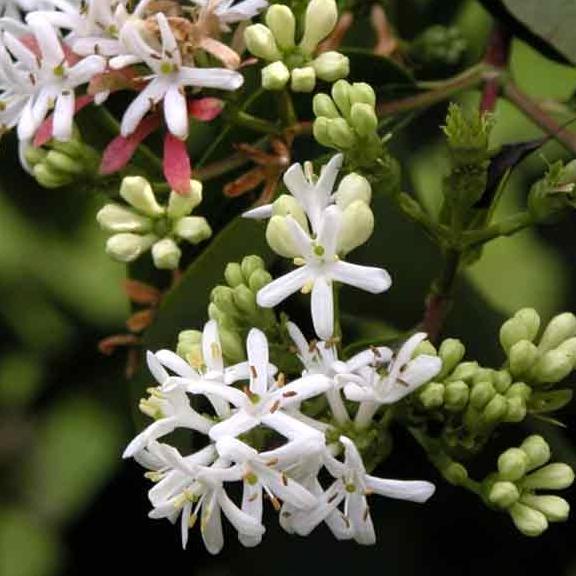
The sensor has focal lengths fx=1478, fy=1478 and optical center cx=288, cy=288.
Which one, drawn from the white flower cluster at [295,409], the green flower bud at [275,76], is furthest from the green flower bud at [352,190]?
the green flower bud at [275,76]

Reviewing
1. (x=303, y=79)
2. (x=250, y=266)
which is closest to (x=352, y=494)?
(x=250, y=266)

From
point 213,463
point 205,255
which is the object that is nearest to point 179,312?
point 205,255

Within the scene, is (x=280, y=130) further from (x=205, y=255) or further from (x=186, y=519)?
(x=186, y=519)

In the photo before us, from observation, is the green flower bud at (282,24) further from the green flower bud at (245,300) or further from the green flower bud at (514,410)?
the green flower bud at (514,410)

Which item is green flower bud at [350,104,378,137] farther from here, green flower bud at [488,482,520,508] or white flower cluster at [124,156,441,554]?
green flower bud at [488,482,520,508]

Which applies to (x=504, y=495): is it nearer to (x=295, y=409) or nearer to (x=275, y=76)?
(x=295, y=409)

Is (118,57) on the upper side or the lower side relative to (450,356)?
upper
